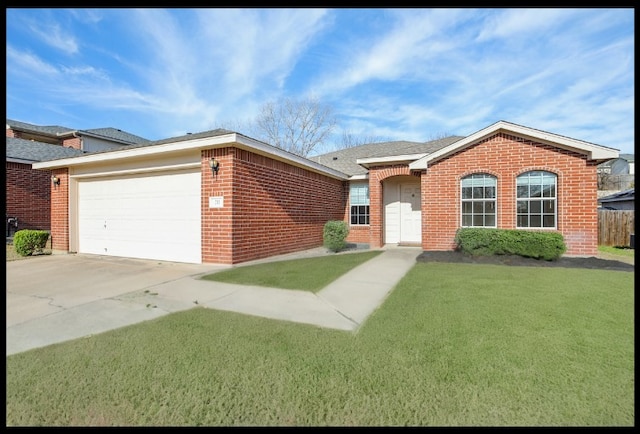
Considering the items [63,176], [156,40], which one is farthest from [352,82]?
[63,176]

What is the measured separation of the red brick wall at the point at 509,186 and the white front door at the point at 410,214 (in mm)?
2220

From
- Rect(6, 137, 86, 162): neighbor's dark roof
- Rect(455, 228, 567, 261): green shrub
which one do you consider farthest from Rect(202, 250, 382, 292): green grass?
Rect(6, 137, 86, 162): neighbor's dark roof

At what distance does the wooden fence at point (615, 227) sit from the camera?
1328cm

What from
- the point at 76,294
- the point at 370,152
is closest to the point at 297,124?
the point at 370,152

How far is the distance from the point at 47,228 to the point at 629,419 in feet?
62.2

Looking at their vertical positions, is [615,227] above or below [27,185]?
below

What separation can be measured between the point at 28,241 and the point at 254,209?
789 centimetres

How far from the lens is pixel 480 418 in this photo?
2066mm

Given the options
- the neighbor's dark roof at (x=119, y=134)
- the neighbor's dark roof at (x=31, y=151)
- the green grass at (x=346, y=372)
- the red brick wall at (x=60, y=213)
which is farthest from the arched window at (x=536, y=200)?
the neighbor's dark roof at (x=119, y=134)

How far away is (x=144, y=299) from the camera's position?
5.01m

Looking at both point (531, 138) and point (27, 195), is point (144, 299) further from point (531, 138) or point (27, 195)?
point (27, 195)

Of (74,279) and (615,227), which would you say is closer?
(74,279)

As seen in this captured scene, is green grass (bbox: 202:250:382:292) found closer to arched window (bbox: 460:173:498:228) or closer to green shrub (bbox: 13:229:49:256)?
arched window (bbox: 460:173:498:228)

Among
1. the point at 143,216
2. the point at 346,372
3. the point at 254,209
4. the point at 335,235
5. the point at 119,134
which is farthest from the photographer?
the point at 119,134
